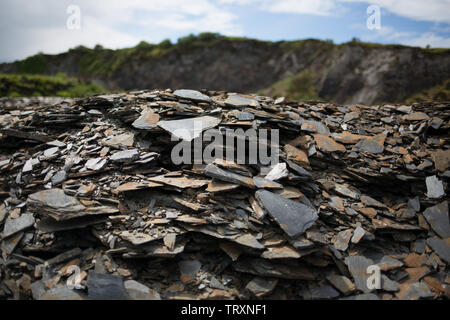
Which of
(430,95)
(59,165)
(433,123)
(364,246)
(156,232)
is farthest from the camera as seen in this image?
(430,95)

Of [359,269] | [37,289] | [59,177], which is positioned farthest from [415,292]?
[59,177]

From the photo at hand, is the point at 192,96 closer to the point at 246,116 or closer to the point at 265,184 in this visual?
the point at 246,116

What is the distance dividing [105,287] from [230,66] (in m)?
37.6

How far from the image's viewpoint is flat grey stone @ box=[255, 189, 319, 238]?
4195mm

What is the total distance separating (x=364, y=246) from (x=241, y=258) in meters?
2.34

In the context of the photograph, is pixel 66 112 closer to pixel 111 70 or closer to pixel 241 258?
pixel 241 258

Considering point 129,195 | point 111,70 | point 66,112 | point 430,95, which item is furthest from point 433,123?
point 111,70

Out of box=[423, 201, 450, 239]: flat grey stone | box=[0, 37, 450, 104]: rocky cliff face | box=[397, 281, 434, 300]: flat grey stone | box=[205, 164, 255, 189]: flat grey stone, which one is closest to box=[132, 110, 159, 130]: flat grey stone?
box=[205, 164, 255, 189]: flat grey stone

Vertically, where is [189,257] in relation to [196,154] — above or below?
below

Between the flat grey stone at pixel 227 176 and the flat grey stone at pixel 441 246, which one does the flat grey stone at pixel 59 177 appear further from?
the flat grey stone at pixel 441 246

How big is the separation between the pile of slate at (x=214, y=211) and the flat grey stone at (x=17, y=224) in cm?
2

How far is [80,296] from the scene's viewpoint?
3.62 m

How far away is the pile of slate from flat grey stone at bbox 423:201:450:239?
0.06 ft

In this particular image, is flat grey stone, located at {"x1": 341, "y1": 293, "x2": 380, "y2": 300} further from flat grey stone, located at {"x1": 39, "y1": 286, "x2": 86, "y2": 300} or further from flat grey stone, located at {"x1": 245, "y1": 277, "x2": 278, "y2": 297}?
flat grey stone, located at {"x1": 39, "y1": 286, "x2": 86, "y2": 300}
